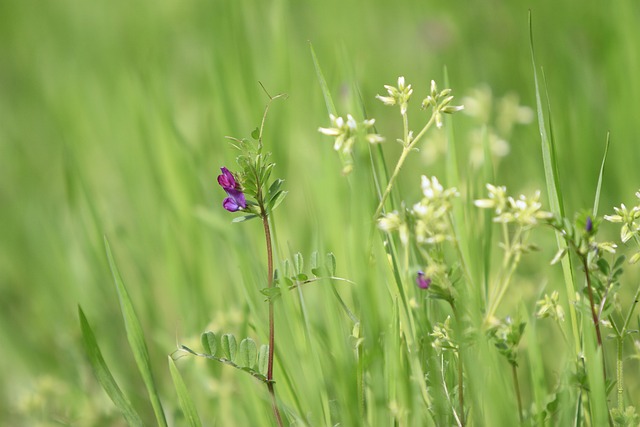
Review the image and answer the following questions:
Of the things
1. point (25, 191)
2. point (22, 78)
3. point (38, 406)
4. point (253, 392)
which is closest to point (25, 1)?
point (22, 78)

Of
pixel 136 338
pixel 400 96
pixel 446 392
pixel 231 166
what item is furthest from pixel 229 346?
pixel 231 166

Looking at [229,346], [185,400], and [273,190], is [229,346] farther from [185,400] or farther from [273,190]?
[273,190]

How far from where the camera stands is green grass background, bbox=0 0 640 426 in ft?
4.64

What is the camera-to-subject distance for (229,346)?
3.75ft

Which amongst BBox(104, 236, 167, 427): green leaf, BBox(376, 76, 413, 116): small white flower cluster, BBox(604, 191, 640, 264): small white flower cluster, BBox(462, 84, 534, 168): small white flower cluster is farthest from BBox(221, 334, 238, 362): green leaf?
BBox(462, 84, 534, 168): small white flower cluster

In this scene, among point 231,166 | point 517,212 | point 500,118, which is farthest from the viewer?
point 500,118

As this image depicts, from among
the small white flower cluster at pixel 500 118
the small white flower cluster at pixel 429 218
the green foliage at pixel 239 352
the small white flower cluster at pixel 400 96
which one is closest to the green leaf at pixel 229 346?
the green foliage at pixel 239 352

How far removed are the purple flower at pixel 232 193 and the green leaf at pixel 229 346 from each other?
198 millimetres

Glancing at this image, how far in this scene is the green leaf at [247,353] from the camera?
1.13m

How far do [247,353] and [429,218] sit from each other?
14.3 inches

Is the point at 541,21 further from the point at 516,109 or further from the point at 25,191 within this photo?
the point at 25,191

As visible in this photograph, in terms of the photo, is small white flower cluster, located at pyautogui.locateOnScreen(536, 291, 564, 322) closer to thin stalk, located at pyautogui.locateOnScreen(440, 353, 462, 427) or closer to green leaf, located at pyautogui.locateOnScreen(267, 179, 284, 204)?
thin stalk, located at pyautogui.locateOnScreen(440, 353, 462, 427)

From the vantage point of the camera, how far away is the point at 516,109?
2094mm

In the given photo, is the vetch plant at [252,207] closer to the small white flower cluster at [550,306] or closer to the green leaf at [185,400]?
the green leaf at [185,400]
